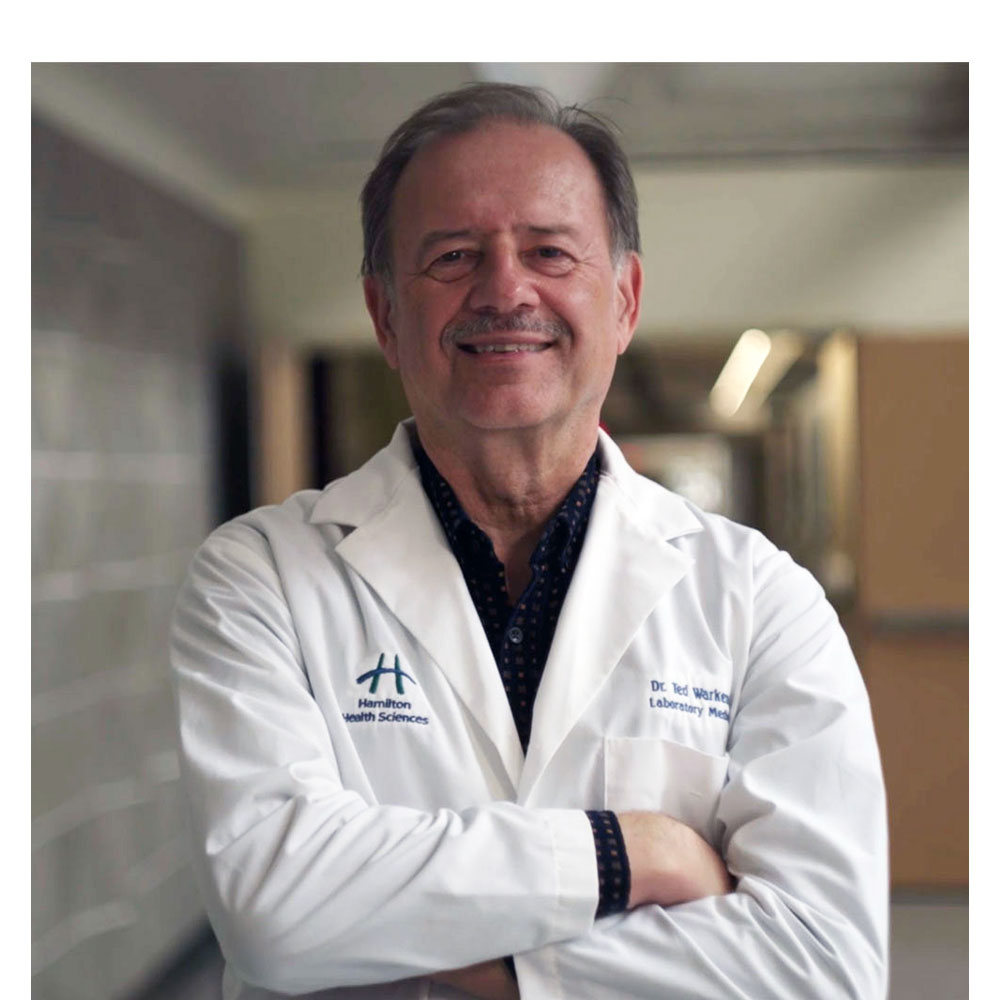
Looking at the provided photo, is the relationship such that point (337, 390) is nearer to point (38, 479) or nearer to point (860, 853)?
point (38, 479)

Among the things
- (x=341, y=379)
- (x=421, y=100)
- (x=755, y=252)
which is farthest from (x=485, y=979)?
(x=755, y=252)

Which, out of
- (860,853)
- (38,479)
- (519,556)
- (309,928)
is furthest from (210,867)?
(38,479)

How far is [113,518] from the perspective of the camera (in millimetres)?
2641

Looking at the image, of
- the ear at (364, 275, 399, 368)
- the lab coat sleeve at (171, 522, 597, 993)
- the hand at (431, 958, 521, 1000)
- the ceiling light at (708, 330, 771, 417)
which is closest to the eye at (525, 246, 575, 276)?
the ear at (364, 275, 399, 368)

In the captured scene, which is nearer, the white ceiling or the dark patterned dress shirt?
the dark patterned dress shirt

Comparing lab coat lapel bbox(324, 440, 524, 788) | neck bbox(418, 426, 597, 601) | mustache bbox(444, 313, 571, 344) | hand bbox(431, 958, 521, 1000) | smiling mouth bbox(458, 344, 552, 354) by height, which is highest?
mustache bbox(444, 313, 571, 344)

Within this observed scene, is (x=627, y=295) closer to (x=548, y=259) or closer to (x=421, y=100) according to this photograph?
(x=548, y=259)

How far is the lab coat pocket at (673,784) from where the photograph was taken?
1.10 meters

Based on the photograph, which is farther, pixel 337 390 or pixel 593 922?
pixel 337 390

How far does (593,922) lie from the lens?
978 millimetres

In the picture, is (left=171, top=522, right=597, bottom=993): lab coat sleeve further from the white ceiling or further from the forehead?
the white ceiling

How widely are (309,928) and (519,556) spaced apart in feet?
1.44

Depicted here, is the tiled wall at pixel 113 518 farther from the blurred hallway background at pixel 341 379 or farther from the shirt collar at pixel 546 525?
the shirt collar at pixel 546 525

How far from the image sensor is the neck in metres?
1.19
